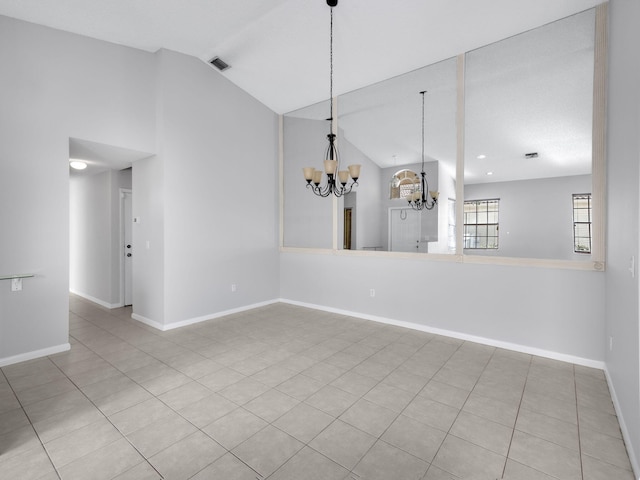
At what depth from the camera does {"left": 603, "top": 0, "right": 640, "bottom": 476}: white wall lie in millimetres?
1877

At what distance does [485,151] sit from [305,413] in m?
3.45

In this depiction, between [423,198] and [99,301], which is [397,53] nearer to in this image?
[423,198]

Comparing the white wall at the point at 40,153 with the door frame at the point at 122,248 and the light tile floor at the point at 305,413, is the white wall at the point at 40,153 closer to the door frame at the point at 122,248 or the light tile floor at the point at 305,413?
the light tile floor at the point at 305,413

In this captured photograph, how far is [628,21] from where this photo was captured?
218cm

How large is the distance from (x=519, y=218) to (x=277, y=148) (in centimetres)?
406

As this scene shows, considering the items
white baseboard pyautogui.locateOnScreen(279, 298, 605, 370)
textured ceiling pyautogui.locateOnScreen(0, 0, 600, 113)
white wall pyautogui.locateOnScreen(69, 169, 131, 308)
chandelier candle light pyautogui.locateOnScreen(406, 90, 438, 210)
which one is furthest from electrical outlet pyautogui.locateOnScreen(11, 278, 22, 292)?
chandelier candle light pyautogui.locateOnScreen(406, 90, 438, 210)

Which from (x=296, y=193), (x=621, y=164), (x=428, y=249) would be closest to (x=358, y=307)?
(x=428, y=249)

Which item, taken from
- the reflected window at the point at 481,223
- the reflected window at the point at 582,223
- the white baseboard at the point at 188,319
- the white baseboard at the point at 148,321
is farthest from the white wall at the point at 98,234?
the reflected window at the point at 582,223

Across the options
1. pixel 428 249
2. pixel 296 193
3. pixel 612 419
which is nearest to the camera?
pixel 612 419

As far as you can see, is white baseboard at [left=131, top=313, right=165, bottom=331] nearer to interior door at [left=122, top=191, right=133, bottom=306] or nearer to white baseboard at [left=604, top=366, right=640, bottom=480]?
interior door at [left=122, top=191, right=133, bottom=306]

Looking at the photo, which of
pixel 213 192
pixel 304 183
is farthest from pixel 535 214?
pixel 213 192

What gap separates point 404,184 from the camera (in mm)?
4488

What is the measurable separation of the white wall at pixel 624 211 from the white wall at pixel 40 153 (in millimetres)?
4908

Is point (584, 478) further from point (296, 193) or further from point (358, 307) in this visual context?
point (296, 193)
